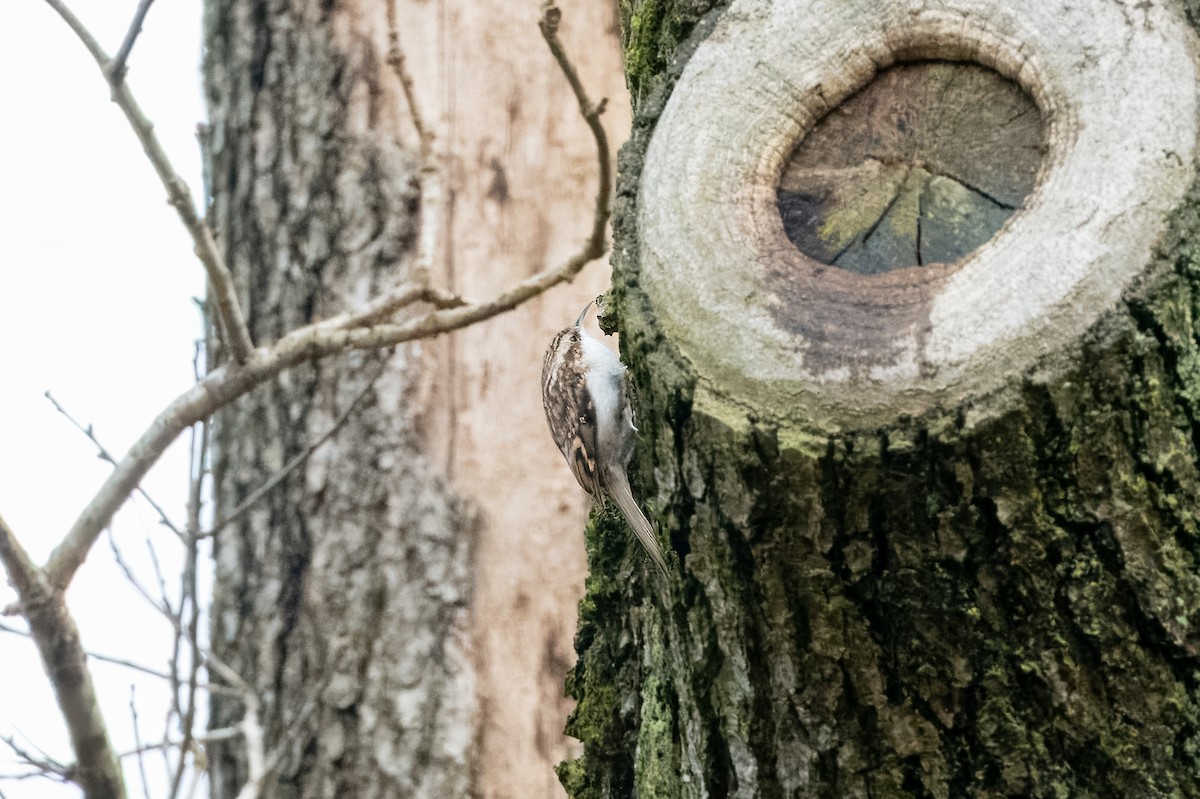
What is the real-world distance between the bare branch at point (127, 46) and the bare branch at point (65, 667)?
602 mm

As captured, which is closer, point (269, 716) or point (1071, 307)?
point (1071, 307)

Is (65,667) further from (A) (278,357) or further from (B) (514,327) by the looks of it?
(B) (514,327)

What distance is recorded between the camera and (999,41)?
101 cm

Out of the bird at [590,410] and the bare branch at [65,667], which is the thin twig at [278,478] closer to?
the bare branch at [65,667]

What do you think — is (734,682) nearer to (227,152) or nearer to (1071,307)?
(1071,307)

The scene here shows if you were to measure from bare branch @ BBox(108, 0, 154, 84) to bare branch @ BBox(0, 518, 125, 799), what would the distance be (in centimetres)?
60

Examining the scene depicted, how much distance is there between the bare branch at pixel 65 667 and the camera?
144cm

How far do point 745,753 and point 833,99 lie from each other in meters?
0.60

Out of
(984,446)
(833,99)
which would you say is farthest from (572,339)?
(984,446)

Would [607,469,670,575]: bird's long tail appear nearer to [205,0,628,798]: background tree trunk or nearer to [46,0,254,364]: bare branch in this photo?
[205,0,628,798]: background tree trunk

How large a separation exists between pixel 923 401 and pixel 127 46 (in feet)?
3.85

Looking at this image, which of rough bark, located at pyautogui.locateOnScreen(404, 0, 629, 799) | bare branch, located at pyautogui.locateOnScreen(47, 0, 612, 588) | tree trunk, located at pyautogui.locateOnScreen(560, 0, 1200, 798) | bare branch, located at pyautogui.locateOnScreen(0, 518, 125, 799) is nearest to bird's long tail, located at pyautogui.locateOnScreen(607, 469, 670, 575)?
tree trunk, located at pyautogui.locateOnScreen(560, 0, 1200, 798)

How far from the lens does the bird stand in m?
2.45

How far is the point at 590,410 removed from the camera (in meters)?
2.51
